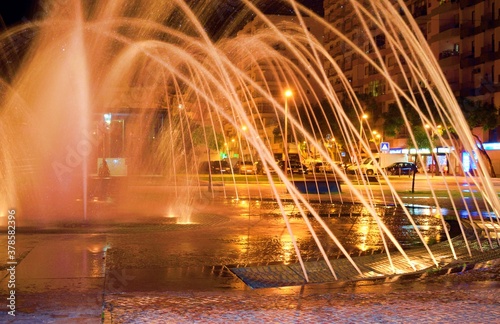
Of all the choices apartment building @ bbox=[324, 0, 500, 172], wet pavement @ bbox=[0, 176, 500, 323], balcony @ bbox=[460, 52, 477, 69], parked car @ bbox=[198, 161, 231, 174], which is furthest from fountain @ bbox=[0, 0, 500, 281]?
balcony @ bbox=[460, 52, 477, 69]

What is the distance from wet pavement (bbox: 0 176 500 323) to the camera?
710cm

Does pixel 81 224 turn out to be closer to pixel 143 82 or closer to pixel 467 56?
pixel 143 82

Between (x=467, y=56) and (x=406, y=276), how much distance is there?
222ft

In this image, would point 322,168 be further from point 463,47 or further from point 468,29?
point 468,29

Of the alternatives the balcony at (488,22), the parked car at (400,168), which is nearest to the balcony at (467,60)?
the balcony at (488,22)

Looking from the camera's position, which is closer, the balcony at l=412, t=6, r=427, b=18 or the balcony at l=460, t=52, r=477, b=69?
the balcony at l=460, t=52, r=477, b=69

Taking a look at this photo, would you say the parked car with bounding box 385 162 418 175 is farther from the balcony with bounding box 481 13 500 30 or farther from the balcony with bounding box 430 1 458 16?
the balcony with bounding box 430 1 458 16

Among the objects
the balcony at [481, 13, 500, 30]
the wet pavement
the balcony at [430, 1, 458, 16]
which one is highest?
the balcony at [430, 1, 458, 16]

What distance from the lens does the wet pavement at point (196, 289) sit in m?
Result: 7.10

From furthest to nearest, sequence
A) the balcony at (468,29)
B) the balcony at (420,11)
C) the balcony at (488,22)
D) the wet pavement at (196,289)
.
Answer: the balcony at (420,11) → the balcony at (468,29) → the balcony at (488,22) → the wet pavement at (196,289)

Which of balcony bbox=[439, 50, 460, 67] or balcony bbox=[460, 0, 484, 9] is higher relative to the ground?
balcony bbox=[460, 0, 484, 9]

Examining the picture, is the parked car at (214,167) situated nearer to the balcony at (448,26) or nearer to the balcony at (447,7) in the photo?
the balcony at (448,26)

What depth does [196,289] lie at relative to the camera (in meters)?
8.66

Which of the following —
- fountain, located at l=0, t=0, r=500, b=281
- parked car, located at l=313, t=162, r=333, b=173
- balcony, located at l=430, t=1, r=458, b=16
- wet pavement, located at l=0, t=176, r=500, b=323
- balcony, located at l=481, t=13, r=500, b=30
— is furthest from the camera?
parked car, located at l=313, t=162, r=333, b=173
